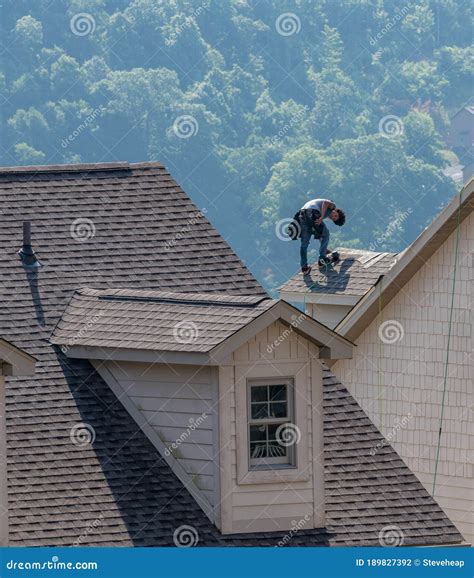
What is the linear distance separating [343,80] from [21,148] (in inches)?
1653

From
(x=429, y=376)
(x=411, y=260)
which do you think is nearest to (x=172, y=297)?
(x=411, y=260)

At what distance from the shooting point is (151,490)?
19000 mm

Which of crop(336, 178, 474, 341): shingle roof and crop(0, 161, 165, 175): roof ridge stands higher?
crop(336, 178, 474, 341): shingle roof

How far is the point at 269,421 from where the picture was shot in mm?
19078

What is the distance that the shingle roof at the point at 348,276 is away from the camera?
2861cm

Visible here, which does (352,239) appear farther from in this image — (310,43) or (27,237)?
(27,237)

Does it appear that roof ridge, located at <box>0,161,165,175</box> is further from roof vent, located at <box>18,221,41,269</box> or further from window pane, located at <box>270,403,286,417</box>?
window pane, located at <box>270,403,286,417</box>

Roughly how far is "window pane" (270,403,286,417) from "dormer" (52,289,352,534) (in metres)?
0.01

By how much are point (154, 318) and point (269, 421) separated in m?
1.80

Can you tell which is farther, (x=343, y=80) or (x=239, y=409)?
(x=343, y=80)

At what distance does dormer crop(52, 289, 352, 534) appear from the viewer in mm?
18859

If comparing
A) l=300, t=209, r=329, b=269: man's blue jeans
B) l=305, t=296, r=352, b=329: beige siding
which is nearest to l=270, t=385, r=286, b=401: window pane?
l=305, t=296, r=352, b=329: beige siding

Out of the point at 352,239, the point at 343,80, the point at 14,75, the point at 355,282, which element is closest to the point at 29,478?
the point at 355,282

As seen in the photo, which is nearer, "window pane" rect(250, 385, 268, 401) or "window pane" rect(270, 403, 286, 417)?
"window pane" rect(250, 385, 268, 401)
